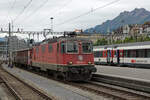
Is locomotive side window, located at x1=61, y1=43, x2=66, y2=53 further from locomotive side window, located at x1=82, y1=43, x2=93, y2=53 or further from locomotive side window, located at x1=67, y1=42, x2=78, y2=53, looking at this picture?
locomotive side window, located at x1=82, y1=43, x2=93, y2=53

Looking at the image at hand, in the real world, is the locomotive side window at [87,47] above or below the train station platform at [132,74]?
above

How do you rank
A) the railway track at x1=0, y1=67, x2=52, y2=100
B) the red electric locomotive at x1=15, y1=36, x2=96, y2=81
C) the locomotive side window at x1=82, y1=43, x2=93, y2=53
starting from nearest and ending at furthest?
the railway track at x1=0, y1=67, x2=52, y2=100 → the red electric locomotive at x1=15, y1=36, x2=96, y2=81 → the locomotive side window at x1=82, y1=43, x2=93, y2=53

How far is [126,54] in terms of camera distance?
3356 cm

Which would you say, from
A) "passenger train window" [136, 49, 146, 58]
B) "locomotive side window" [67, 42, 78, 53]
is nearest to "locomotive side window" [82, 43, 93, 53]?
"locomotive side window" [67, 42, 78, 53]

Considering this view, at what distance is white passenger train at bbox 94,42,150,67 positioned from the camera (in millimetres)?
29719

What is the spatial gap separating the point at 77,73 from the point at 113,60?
756 inches

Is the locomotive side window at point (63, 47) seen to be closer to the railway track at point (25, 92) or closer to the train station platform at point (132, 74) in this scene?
the railway track at point (25, 92)

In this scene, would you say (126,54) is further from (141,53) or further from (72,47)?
(72,47)

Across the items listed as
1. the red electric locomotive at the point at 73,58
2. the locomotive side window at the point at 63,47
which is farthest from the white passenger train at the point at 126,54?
the locomotive side window at the point at 63,47

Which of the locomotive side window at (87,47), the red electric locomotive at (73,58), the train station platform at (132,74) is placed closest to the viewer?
the train station platform at (132,74)

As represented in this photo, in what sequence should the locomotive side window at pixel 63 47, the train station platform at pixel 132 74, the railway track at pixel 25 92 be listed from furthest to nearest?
the locomotive side window at pixel 63 47 < the train station platform at pixel 132 74 < the railway track at pixel 25 92

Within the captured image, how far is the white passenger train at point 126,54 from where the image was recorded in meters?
29.7

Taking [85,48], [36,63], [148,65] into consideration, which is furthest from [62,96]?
[148,65]

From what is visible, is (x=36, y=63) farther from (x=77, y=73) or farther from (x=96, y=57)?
(x=96, y=57)
